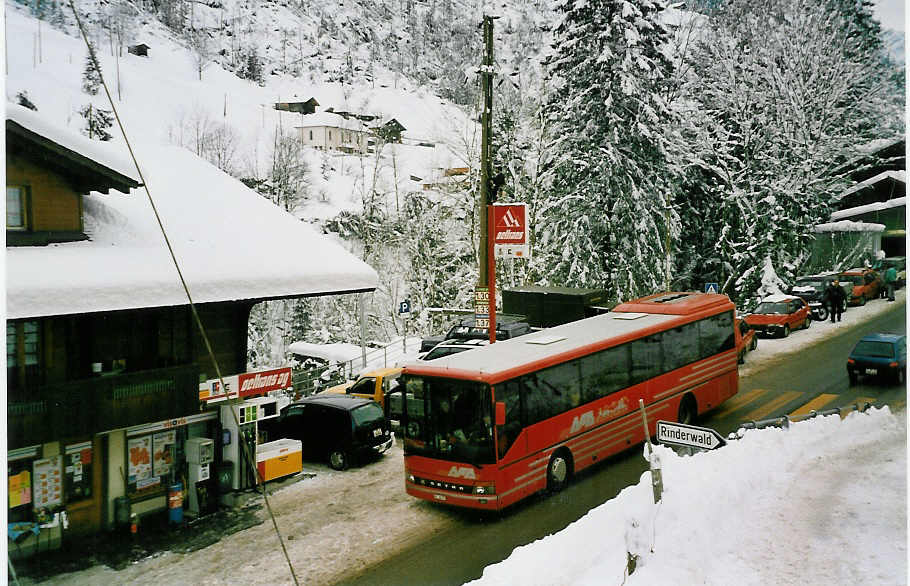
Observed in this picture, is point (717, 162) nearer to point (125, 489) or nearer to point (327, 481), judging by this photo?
point (327, 481)

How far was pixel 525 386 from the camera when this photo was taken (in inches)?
382

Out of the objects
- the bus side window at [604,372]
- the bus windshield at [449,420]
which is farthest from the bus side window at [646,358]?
the bus windshield at [449,420]

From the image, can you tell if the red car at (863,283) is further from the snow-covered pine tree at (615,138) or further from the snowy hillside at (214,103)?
the snowy hillside at (214,103)

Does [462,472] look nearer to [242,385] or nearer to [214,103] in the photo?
[242,385]

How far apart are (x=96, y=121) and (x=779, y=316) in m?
15.4

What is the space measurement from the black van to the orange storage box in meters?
0.59

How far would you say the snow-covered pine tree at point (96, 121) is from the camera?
35.8ft

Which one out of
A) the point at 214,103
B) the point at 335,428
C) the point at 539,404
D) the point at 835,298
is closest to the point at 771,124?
the point at 835,298

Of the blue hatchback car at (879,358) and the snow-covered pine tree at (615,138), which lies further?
the snow-covered pine tree at (615,138)

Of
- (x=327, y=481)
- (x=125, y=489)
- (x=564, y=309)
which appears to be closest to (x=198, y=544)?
(x=125, y=489)

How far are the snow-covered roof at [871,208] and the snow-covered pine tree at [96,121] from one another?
35.0 ft

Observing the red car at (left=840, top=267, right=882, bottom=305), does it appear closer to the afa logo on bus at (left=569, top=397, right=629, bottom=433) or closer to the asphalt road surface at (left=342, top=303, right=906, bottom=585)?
the asphalt road surface at (left=342, top=303, right=906, bottom=585)


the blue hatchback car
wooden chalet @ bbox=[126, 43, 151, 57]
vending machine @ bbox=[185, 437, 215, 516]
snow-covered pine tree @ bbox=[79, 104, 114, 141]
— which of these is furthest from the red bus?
wooden chalet @ bbox=[126, 43, 151, 57]

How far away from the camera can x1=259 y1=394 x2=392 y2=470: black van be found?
1223 centimetres
